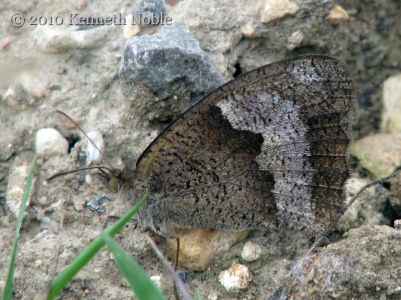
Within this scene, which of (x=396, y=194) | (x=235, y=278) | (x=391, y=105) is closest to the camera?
(x=235, y=278)

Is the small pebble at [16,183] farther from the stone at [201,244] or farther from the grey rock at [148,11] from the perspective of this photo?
the grey rock at [148,11]

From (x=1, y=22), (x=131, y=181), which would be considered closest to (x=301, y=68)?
(x=131, y=181)

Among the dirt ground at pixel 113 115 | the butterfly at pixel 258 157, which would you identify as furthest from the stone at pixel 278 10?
the butterfly at pixel 258 157

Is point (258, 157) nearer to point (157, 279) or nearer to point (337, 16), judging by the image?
point (157, 279)

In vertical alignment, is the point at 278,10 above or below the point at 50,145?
above

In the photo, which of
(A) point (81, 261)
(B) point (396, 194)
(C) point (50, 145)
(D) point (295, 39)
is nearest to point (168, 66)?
(C) point (50, 145)

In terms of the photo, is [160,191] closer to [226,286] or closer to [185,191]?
[185,191]
